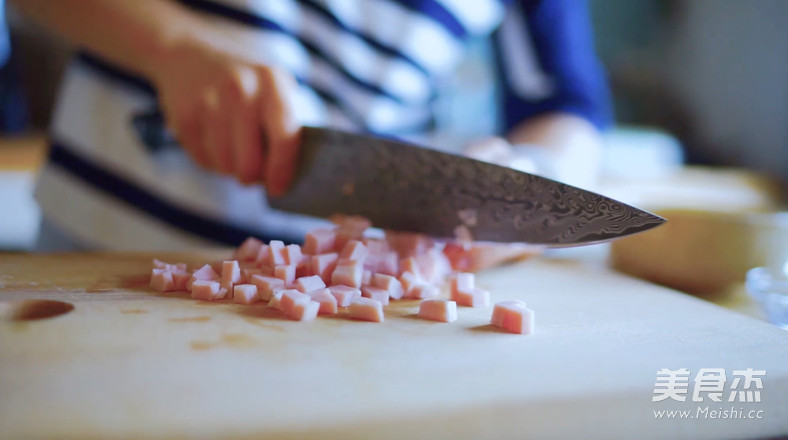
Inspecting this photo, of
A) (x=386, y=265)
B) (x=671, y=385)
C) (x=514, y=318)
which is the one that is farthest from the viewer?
(x=386, y=265)

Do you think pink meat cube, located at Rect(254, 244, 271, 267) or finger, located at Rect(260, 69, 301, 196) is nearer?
pink meat cube, located at Rect(254, 244, 271, 267)

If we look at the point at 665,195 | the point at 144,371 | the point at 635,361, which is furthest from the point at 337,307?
the point at 665,195

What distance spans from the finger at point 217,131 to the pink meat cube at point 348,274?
1.32 feet

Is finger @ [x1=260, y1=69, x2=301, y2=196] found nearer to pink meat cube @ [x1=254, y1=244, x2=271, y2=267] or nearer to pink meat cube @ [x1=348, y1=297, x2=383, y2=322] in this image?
pink meat cube @ [x1=254, y1=244, x2=271, y2=267]

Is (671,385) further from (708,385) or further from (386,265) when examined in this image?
(386,265)

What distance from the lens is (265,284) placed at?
85 cm

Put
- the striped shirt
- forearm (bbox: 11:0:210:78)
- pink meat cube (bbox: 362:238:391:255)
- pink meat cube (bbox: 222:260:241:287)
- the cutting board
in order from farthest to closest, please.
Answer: the striped shirt, forearm (bbox: 11:0:210:78), pink meat cube (bbox: 362:238:391:255), pink meat cube (bbox: 222:260:241:287), the cutting board

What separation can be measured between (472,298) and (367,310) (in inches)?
7.5

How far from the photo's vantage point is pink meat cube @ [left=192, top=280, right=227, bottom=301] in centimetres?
85

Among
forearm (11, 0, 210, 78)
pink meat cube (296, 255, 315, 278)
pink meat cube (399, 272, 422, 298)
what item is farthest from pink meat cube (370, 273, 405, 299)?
forearm (11, 0, 210, 78)

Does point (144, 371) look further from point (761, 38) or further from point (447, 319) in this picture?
point (761, 38)

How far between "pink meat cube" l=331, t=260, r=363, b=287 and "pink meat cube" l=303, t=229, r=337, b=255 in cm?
8

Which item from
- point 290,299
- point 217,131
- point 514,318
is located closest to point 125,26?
point 217,131

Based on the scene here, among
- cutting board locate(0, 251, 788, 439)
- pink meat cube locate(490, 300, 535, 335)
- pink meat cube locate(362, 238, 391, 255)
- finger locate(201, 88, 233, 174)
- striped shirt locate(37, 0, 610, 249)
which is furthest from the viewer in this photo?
striped shirt locate(37, 0, 610, 249)
